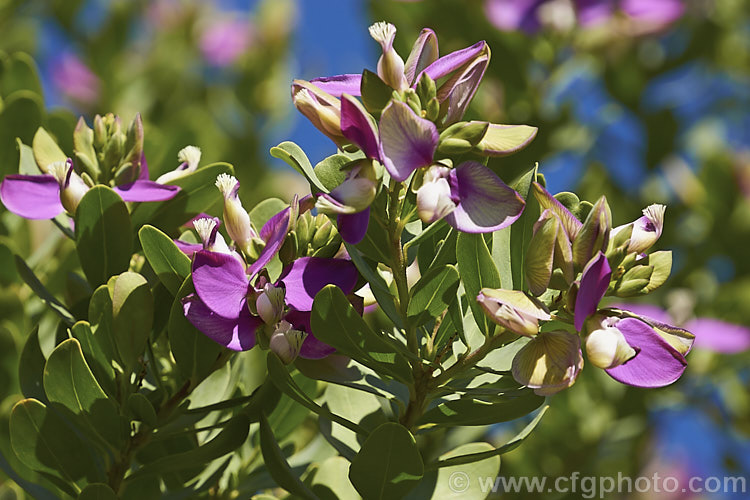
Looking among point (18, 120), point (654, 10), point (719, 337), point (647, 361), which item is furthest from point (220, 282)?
point (654, 10)

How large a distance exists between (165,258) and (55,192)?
0.26 m

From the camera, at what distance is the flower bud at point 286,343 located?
0.85m

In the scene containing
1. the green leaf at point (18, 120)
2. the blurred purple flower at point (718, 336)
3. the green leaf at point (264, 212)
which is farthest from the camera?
the blurred purple flower at point (718, 336)

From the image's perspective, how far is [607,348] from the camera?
2.60ft

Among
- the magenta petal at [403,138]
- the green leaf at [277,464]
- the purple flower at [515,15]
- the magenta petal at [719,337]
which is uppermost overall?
the magenta petal at [403,138]

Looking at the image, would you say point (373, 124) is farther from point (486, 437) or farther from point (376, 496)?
point (486, 437)

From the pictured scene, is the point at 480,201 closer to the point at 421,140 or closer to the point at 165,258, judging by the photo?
the point at 421,140

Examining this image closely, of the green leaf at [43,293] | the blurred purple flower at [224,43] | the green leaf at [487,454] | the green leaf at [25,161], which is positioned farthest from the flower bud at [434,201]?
the blurred purple flower at [224,43]

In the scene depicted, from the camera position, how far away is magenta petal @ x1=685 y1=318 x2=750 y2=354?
2.27 m

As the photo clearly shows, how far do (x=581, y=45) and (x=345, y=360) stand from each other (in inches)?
69.0

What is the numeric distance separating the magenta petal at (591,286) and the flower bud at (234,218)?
0.37 meters

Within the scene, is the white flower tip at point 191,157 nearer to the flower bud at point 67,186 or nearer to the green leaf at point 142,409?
the flower bud at point 67,186

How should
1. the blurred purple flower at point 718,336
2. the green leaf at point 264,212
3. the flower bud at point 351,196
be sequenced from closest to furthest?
the flower bud at point 351,196 < the green leaf at point 264,212 < the blurred purple flower at point 718,336

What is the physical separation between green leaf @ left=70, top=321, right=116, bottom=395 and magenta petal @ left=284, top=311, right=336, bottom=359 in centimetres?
24
